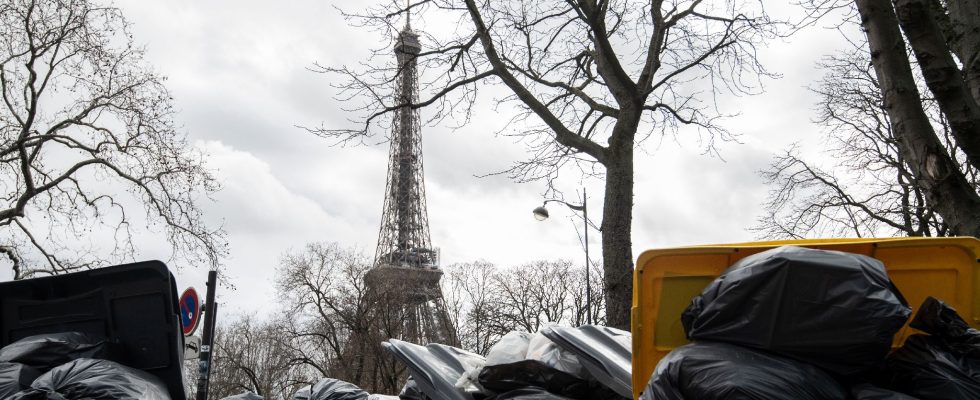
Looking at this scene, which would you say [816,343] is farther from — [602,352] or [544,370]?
[544,370]

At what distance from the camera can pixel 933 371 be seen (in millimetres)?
2953

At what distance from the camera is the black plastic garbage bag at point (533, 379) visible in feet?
14.1

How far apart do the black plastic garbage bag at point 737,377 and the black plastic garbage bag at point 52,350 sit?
10.1 ft

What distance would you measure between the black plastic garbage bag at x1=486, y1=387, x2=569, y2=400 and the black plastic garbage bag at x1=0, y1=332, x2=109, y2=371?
223 cm

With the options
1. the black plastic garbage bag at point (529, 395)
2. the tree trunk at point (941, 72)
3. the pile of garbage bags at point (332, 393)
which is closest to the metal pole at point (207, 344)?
the pile of garbage bags at point (332, 393)

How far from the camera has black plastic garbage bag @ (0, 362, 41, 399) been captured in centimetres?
381

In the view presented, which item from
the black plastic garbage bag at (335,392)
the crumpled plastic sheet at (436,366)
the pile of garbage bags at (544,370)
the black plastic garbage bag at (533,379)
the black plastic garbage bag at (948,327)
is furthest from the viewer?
the black plastic garbage bag at (335,392)

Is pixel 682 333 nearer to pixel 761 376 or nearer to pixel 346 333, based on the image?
pixel 761 376

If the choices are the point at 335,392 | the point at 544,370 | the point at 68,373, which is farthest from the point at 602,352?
the point at 68,373

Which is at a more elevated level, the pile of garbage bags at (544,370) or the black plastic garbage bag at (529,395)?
the pile of garbage bags at (544,370)

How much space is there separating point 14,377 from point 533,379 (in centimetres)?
264

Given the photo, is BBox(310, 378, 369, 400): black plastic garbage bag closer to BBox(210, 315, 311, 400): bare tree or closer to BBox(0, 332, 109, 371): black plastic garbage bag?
BBox(0, 332, 109, 371): black plastic garbage bag

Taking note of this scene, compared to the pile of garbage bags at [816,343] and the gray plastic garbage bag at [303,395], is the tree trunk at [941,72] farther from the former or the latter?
the gray plastic garbage bag at [303,395]

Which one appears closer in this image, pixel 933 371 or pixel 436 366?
pixel 933 371
